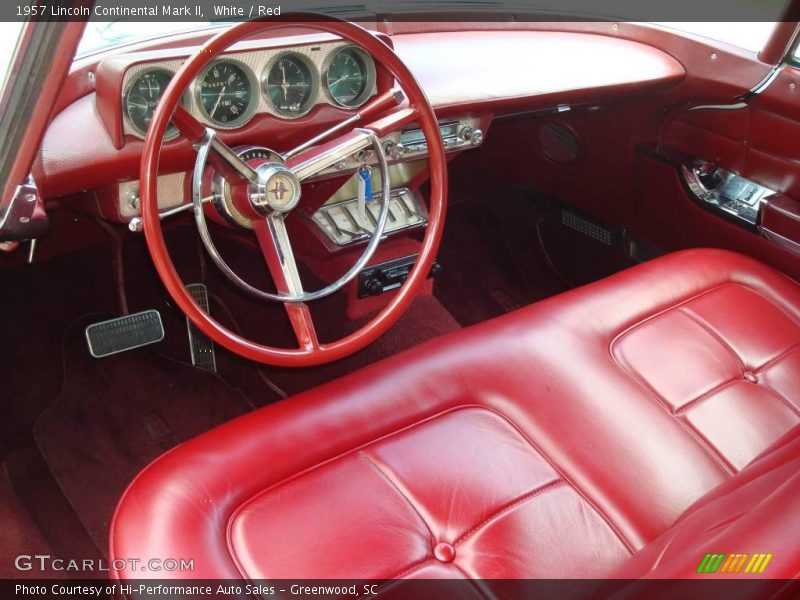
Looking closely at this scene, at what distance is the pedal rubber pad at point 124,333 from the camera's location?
227 centimetres

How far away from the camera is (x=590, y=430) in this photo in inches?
60.7

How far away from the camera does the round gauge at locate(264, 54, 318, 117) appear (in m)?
1.74

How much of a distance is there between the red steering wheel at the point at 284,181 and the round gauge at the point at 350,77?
0.11 m

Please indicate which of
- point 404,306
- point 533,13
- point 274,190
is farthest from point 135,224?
point 533,13

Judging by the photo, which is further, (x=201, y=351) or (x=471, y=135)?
(x=201, y=351)

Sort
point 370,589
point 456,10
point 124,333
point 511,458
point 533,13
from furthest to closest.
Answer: point 533,13 → point 456,10 → point 124,333 → point 511,458 → point 370,589

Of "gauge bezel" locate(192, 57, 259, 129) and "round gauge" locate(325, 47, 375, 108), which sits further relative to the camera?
Result: "round gauge" locate(325, 47, 375, 108)

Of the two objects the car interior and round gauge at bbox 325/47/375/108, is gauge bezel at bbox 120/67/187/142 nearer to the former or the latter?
the car interior

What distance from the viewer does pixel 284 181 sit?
61.2 inches

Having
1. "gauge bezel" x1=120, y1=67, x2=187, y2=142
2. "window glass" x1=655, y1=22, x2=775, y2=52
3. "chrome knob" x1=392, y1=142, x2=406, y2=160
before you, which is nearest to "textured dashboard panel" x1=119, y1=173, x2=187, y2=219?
"gauge bezel" x1=120, y1=67, x2=187, y2=142

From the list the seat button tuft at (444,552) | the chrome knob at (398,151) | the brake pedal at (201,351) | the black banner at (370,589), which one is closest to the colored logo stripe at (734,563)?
the black banner at (370,589)

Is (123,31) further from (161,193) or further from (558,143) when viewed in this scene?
(558,143)

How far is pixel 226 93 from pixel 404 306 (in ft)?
1.83

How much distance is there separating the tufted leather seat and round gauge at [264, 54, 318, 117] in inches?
23.2
